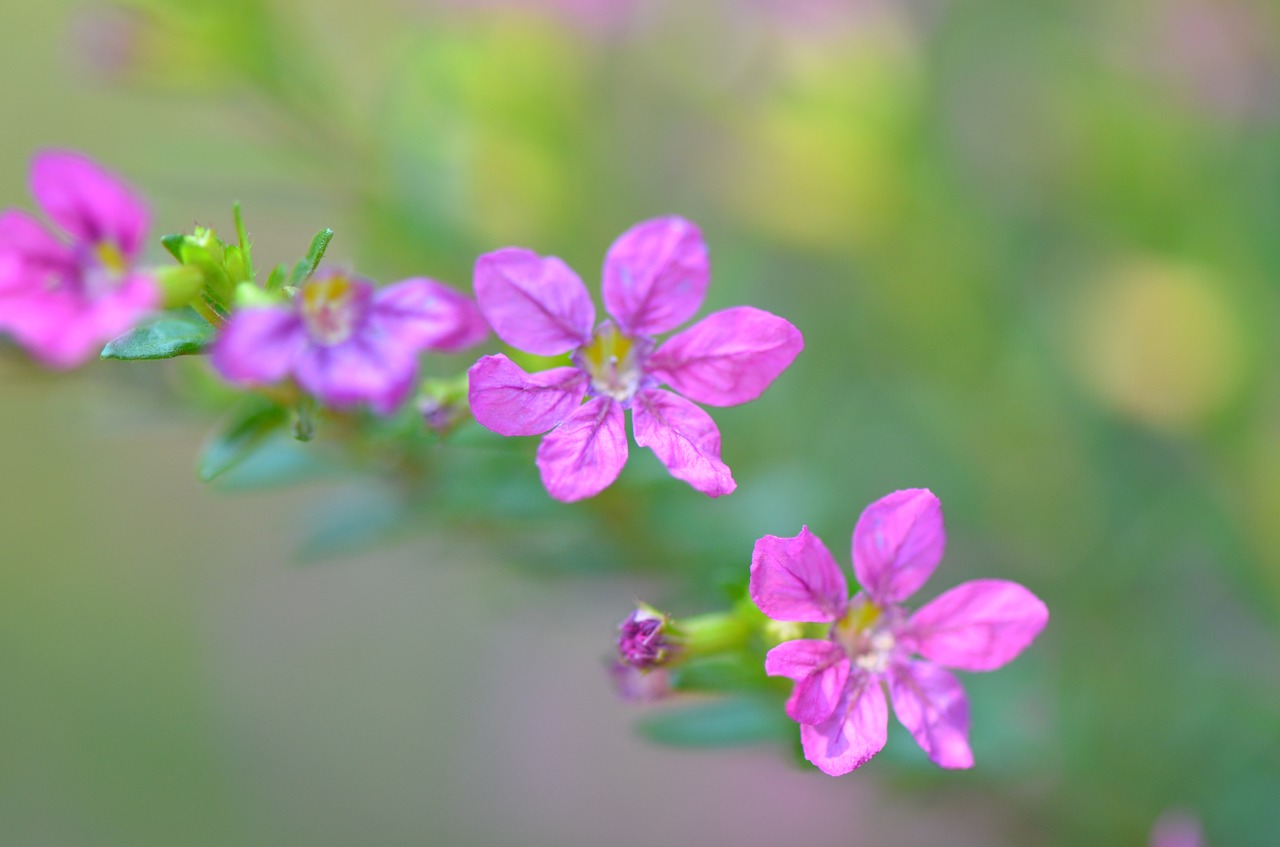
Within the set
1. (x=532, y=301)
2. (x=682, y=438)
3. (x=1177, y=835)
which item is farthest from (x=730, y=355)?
(x=1177, y=835)

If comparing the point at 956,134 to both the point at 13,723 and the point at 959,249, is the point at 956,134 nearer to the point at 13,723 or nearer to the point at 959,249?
the point at 959,249

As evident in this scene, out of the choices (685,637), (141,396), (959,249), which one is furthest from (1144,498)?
(141,396)

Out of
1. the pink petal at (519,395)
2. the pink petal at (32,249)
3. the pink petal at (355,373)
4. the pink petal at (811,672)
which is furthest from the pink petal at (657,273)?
the pink petal at (32,249)

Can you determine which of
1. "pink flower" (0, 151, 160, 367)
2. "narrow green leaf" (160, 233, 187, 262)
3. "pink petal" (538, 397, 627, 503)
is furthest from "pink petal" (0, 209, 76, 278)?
"pink petal" (538, 397, 627, 503)

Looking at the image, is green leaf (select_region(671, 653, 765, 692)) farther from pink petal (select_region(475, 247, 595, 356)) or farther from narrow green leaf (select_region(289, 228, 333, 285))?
narrow green leaf (select_region(289, 228, 333, 285))

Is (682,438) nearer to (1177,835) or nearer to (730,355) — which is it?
(730,355)

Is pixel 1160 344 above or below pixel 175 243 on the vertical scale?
above

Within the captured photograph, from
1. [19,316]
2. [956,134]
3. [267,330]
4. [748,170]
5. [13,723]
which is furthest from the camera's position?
[13,723]

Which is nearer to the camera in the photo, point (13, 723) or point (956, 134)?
point (956, 134)
